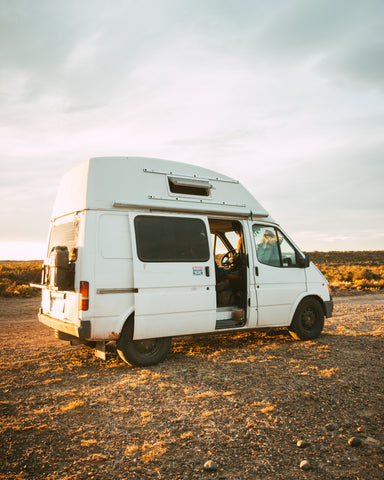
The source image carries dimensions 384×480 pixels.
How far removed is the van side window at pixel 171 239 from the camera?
19.4ft

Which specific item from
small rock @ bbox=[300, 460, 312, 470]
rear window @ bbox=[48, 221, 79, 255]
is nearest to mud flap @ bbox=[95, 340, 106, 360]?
rear window @ bbox=[48, 221, 79, 255]

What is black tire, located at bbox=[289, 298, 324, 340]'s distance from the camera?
755 centimetres

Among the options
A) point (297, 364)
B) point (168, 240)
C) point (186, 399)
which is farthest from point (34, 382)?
point (297, 364)

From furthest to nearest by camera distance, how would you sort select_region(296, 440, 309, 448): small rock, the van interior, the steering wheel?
the steering wheel
the van interior
select_region(296, 440, 309, 448): small rock

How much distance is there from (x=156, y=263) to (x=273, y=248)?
2.53m

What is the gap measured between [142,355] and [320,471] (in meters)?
3.39

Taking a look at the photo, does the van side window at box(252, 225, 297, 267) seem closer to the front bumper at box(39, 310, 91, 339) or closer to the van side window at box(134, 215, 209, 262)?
the van side window at box(134, 215, 209, 262)

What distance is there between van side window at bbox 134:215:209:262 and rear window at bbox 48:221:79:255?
2.94 ft

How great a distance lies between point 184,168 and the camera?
670 cm

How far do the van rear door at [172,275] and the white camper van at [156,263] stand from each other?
0.02 meters

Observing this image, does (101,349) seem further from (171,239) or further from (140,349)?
(171,239)

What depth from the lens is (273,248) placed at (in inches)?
292

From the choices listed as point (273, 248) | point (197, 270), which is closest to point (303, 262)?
point (273, 248)

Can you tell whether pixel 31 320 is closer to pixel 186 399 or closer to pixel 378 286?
pixel 186 399
